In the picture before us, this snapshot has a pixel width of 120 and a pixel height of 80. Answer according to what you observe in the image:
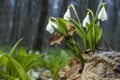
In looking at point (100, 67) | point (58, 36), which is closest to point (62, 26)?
point (58, 36)

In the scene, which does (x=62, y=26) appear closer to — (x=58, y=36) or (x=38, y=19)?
(x=58, y=36)

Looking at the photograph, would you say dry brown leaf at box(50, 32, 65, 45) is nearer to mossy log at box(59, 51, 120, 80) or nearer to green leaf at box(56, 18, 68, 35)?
green leaf at box(56, 18, 68, 35)

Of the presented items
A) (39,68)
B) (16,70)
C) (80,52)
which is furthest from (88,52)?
(39,68)

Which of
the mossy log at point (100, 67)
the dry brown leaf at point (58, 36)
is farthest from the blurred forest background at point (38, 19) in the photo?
the mossy log at point (100, 67)

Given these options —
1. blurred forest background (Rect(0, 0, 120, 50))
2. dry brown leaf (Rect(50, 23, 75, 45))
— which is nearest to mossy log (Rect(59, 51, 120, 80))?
dry brown leaf (Rect(50, 23, 75, 45))

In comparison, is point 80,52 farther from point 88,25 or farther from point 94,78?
point 94,78

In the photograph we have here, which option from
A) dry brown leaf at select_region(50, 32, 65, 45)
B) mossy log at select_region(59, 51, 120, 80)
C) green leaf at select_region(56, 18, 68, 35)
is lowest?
mossy log at select_region(59, 51, 120, 80)

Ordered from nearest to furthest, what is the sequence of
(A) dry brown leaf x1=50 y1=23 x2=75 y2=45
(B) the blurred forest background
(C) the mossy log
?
(C) the mossy log, (A) dry brown leaf x1=50 y1=23 x2=75 y2=45, (B) the blurred forest background

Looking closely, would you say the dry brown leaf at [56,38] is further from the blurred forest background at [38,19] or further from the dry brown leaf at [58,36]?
the blurred forest background at [38,19]
